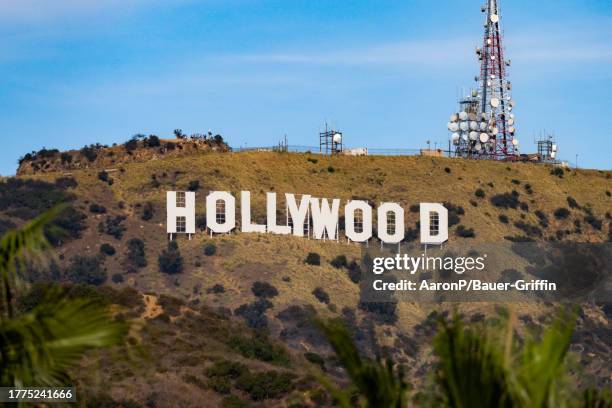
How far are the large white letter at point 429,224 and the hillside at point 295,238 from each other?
16.4 ft

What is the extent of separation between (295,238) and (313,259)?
3170mm

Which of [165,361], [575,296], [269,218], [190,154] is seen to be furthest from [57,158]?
[165,361]

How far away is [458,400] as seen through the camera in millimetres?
10836

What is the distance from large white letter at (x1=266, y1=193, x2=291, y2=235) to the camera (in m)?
116

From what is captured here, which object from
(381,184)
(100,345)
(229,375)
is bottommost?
(229,375)

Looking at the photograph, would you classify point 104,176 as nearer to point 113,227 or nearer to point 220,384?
point 113,227

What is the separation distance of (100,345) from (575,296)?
110 meters

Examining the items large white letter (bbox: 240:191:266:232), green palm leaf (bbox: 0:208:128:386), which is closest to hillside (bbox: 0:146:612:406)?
large white letter (bbox: 240:191:266:232)

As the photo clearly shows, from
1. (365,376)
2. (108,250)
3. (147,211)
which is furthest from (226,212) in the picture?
(365,376)

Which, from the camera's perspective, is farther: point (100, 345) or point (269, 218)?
point (269, 218)

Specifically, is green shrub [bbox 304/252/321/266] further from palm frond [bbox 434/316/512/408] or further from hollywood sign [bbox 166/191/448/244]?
palm frond [bbox 434/316/512/408]

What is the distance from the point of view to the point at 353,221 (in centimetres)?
11938

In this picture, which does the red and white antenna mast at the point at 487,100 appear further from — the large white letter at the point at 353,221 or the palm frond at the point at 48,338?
the palm frond at the point at 48,338

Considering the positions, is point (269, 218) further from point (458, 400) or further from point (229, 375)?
→ point (458, 400)
